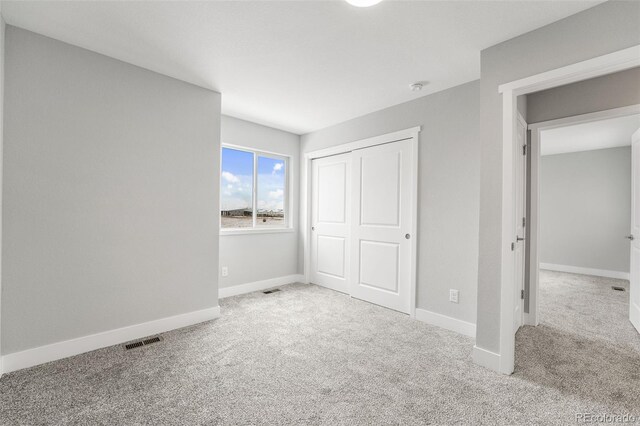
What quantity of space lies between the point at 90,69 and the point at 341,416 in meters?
3.20

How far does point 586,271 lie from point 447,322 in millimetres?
4733

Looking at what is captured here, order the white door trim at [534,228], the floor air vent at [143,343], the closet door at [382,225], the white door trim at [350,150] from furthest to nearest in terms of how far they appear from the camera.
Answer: the closet door at [382,225] → the white door trim at [350,150] → the white door trim at [534,228] → the floor air vent at [143,343]

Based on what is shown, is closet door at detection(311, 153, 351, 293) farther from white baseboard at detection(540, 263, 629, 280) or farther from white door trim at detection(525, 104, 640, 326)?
white baseboard at detection(540, 263, 629, 280)

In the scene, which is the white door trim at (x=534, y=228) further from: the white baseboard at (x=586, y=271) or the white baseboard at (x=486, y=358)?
the white baseboard at (x=586, y=271)

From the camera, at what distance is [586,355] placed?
240cm

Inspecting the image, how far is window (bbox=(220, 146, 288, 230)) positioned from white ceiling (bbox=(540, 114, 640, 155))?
13.0 ft

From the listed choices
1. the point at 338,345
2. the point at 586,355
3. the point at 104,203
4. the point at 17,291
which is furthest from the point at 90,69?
the point at 586,355

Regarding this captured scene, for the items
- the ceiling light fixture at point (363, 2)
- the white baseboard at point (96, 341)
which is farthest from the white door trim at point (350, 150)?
the white baseboard at point (96, 341)

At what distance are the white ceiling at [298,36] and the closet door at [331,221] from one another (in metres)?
1.44

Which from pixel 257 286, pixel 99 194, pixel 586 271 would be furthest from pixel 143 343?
pixel 586 271

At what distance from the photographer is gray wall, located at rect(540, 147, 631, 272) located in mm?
5340

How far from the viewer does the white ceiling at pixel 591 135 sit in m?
4.11

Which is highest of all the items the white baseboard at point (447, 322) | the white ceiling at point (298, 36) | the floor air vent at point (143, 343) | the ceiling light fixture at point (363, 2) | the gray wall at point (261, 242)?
the white ceiling at point (298, 36)

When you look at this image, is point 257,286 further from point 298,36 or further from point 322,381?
point 298,36
